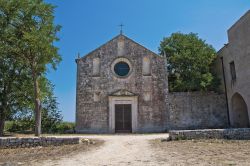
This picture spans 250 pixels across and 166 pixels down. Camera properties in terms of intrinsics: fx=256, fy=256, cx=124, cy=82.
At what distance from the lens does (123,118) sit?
2139 centimetres

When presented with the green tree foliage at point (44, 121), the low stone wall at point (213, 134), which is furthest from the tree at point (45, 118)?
the low stone wall at point (213, 134)

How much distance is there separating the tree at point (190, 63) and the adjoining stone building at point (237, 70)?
1104 mm

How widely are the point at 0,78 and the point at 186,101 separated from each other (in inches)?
570

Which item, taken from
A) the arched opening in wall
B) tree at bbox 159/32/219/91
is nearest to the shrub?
tree at bbox 159/32/219/91

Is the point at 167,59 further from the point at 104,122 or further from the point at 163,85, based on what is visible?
the point at 104,122

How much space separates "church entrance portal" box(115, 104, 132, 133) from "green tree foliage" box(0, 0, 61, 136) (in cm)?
770

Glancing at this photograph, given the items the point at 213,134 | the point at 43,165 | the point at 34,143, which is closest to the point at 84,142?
the point at 34,143

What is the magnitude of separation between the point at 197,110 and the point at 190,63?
4070 mm

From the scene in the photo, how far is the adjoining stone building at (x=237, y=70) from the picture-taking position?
17.4 m

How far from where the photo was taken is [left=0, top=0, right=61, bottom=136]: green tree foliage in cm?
1461

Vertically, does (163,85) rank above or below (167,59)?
below

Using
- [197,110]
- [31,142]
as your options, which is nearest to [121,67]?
[197,110]

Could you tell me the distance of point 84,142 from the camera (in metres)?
12.5

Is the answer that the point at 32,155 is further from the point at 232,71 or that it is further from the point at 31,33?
the point at 232,71
